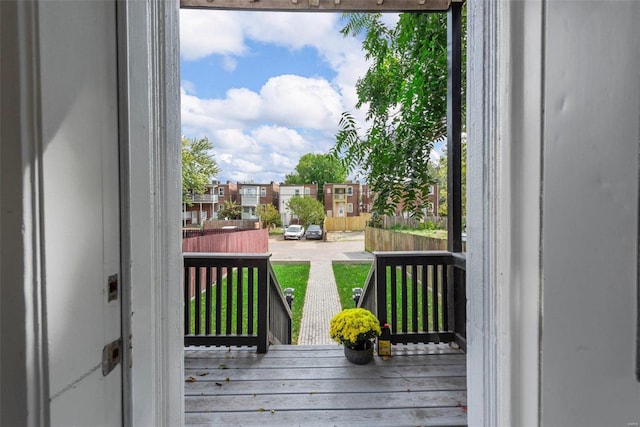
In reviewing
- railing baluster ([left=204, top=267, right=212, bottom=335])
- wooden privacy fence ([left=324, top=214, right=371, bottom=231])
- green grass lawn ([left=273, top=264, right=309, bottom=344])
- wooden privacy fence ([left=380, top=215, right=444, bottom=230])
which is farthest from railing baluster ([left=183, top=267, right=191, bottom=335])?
wooden privacy fence ([left=324, top=214, right=371, bottom=231])

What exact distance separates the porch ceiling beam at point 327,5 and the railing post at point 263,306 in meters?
1.97

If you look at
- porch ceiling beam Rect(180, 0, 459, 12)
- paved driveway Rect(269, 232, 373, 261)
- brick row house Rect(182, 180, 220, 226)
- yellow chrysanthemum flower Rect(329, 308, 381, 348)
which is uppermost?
porch ceiling beam Rect(180, 0, 459, 12)

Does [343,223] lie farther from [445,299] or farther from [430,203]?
[445,299]

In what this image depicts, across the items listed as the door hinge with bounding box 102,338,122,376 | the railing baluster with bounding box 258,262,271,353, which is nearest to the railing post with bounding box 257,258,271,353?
the railing baluster with bounding box 258,262,271,353

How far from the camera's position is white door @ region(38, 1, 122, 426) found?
1.34 ft

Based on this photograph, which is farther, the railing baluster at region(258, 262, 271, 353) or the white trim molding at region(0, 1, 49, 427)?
the railing baluster at region(258, 262, 271, 353)

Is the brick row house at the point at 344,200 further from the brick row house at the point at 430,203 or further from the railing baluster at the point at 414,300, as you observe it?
the railing baluster at the point at 414,300

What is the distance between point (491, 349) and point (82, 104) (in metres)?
0.94

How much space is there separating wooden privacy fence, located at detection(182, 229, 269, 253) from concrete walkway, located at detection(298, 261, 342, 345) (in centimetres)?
163

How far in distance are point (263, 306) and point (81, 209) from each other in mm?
2007

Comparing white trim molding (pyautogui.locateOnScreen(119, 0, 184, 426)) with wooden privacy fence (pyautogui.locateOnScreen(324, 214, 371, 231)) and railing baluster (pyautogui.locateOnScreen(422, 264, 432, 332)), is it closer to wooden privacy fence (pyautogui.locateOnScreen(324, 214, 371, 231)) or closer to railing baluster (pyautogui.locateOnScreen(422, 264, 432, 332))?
railing baluster (pyautogui.locateOnScreen(422, 264, 432, 332))

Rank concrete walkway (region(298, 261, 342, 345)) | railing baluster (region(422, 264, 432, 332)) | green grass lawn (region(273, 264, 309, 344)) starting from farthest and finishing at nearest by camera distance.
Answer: green grass lawn (region(273, 264, 309, 344)) → concrete walkway (region(298, 261, 342, 345)) → railing baluster (region(422, 264, 432, 332))

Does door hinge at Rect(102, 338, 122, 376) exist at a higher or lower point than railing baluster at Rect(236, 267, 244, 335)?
higher

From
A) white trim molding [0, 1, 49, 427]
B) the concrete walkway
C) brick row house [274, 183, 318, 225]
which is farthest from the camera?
brick row house [274, 183, 318, 225]
